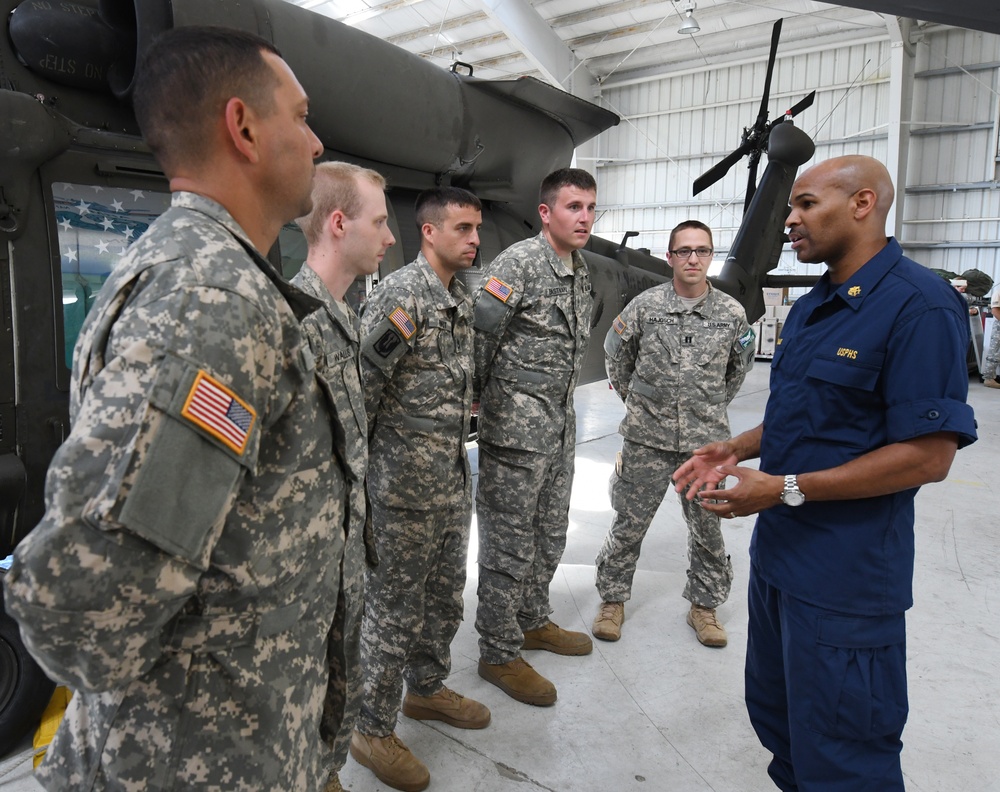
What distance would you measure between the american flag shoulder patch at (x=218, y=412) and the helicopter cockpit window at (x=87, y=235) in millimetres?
1640

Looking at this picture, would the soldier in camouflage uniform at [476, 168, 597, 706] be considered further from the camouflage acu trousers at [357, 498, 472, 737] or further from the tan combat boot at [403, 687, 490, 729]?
the camouflage acu trousers at [357, 498, 472, 737]

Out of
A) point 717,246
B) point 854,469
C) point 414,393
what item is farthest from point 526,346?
point 717,246

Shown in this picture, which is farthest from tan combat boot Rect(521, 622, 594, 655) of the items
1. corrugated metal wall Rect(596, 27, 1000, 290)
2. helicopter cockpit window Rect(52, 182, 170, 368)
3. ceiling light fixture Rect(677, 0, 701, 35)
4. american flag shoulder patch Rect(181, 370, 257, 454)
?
corrugated metal wall Rect(596, 27, 1000, 290)

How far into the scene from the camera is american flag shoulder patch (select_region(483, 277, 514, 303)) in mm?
2449

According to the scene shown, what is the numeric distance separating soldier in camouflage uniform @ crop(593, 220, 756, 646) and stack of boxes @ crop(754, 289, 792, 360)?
34.3 ft

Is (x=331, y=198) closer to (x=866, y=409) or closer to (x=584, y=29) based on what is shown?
(x=866, y=409)

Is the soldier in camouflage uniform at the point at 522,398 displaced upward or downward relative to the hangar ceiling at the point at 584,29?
downward

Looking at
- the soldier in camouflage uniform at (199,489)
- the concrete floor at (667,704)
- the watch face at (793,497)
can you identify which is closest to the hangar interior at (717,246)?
the concrete floor at (667,704)

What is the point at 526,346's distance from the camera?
8.21 ft

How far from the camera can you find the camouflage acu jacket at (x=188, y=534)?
753 millimetres

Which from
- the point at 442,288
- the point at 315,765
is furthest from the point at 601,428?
the point at 315,765

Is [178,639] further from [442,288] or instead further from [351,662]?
[442,288]

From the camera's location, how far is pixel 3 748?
2.02m

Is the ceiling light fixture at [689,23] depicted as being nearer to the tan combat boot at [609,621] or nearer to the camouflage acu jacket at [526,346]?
the camouflage acu jacket at [526,346]
